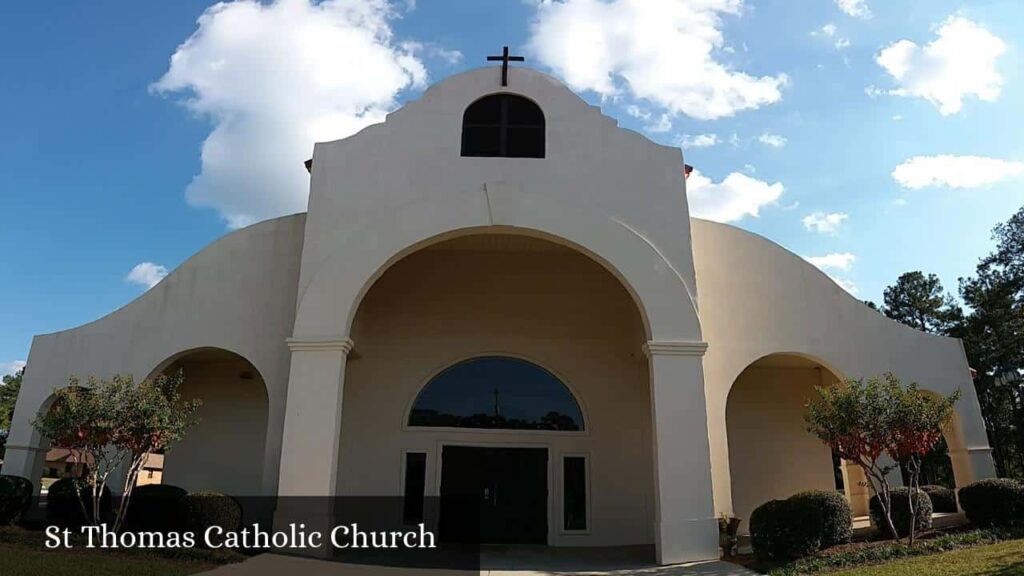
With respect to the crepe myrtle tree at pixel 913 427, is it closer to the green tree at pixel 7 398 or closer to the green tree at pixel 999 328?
the green tree at pixel 999 328

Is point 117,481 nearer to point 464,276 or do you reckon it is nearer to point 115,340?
point 115,340

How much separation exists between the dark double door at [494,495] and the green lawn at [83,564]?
241 inches

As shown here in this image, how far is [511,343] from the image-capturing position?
16.2 metres

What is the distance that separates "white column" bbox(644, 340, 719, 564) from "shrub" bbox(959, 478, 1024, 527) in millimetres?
4379

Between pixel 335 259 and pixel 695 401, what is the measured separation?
722cm

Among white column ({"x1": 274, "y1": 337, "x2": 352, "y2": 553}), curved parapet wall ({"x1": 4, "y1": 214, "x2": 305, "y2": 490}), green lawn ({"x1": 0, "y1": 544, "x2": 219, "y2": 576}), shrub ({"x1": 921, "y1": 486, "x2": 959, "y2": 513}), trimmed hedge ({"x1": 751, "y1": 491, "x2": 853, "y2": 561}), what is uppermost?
curved parapet wall ({"x1": 4, "y1": 214, "x2": 305, "y2": 490})

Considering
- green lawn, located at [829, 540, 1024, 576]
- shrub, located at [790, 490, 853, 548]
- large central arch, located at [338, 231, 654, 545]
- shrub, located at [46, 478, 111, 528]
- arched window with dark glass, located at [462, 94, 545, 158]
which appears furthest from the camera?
large central arch, located at [338, 231, 654, 545]

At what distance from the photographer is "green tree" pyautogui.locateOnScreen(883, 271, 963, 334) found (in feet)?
126

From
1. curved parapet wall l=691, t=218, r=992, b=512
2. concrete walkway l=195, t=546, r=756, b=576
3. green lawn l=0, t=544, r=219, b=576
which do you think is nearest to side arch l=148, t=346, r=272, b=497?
concrete walkway l=195, t=546, r=756, b=576

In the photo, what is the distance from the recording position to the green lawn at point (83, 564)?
8742 mm

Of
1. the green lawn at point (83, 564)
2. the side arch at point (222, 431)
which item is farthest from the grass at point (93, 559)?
the side arch at point (222, 431)

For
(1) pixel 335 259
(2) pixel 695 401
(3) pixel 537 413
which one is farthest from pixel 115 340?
(2) pixel 695 401

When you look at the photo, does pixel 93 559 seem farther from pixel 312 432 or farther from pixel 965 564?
pixel 965 564

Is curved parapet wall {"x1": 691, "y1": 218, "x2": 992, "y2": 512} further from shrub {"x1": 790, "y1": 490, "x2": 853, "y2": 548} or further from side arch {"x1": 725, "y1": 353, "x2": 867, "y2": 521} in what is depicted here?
shrub {"x1": 790, "y1": 490, "x2": 853, "y2": 548}
